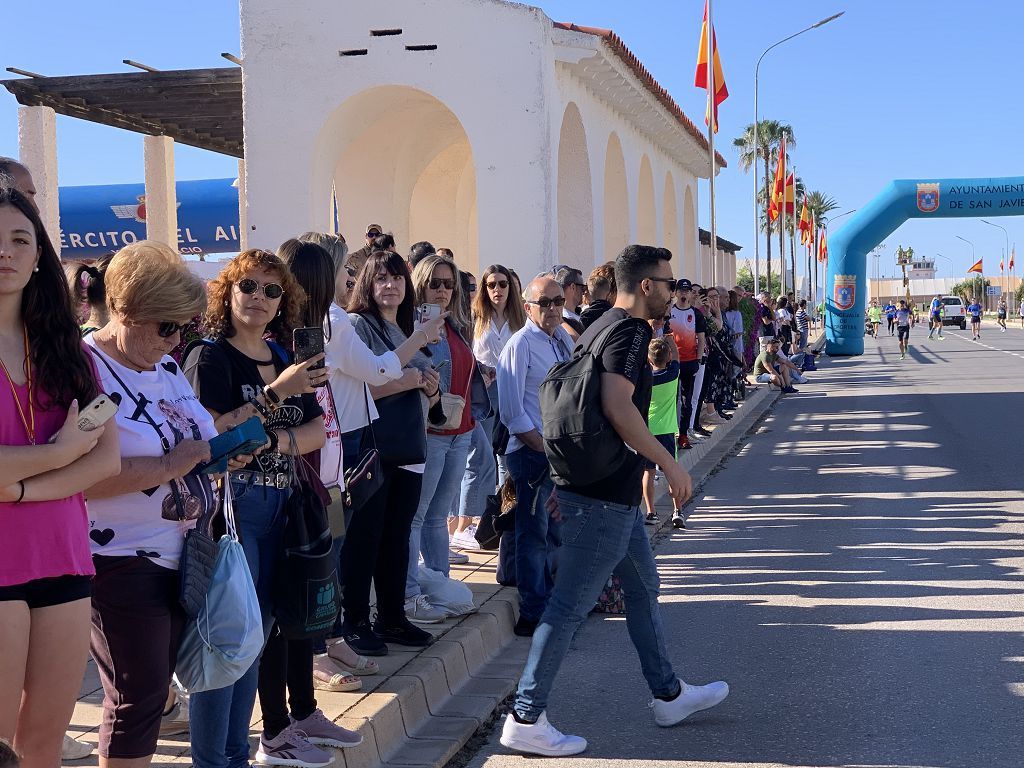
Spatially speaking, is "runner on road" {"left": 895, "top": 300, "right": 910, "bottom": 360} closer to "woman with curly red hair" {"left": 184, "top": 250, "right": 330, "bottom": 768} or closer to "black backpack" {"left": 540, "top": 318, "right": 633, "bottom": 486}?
"black backpack" {"left": 540, "top": 318, "right": 633, "bottom": 486}

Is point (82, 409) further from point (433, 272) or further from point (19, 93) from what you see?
point (19, 93)

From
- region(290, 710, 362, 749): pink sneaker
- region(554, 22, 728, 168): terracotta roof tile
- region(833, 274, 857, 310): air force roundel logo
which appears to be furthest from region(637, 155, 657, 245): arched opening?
region(290, 710, 362, 749): pink sneaker

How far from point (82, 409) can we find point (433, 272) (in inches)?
134

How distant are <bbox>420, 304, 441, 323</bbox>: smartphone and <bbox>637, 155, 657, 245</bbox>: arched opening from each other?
17.2 meters

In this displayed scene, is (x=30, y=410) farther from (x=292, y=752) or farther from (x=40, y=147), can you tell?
(x=40, y=147)

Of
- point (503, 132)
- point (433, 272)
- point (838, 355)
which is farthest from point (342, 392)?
point (838, 355)

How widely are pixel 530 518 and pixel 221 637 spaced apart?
3.07 metres

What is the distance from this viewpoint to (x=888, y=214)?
34969mm

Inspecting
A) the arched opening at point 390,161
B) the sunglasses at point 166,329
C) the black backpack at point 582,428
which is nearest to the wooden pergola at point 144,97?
the arched opening at point 390,161

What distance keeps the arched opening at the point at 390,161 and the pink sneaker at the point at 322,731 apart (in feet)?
33.8

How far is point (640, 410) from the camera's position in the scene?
15.4ft

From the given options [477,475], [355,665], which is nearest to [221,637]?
[355,665]

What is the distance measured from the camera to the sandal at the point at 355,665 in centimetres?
503

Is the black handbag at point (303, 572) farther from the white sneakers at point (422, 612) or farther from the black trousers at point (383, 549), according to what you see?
the white sneakers at point (422, 612)
